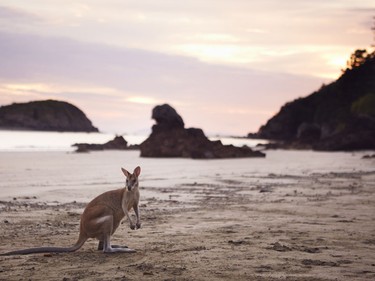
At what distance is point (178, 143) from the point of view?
37.1 metres

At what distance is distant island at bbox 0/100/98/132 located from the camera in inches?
6088

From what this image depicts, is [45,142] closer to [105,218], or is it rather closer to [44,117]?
[105,218]

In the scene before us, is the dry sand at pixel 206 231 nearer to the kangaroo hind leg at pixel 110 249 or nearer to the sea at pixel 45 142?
the kangaroo hind leg at pixel 110 249

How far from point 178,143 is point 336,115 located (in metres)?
57.8

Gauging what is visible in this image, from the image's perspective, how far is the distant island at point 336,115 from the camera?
48.8 meters

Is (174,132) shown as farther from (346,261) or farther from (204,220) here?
(346,261)

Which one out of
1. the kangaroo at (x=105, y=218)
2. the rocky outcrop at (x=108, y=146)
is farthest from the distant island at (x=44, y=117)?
the kangaroo at (x=105, y=218)

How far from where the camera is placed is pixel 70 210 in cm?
1263

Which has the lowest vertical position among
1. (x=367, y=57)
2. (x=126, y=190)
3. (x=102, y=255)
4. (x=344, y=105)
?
(x=102, y=255)

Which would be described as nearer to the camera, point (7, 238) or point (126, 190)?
point (126, 190)

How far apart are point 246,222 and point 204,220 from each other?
2.58ft

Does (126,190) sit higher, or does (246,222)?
(126,190)

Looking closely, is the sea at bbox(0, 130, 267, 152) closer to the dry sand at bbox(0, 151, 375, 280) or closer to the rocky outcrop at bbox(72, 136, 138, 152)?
the rocky outcrop at bbox(72, 136, 138, 152)

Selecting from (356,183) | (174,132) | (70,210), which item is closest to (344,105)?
(174,132)
